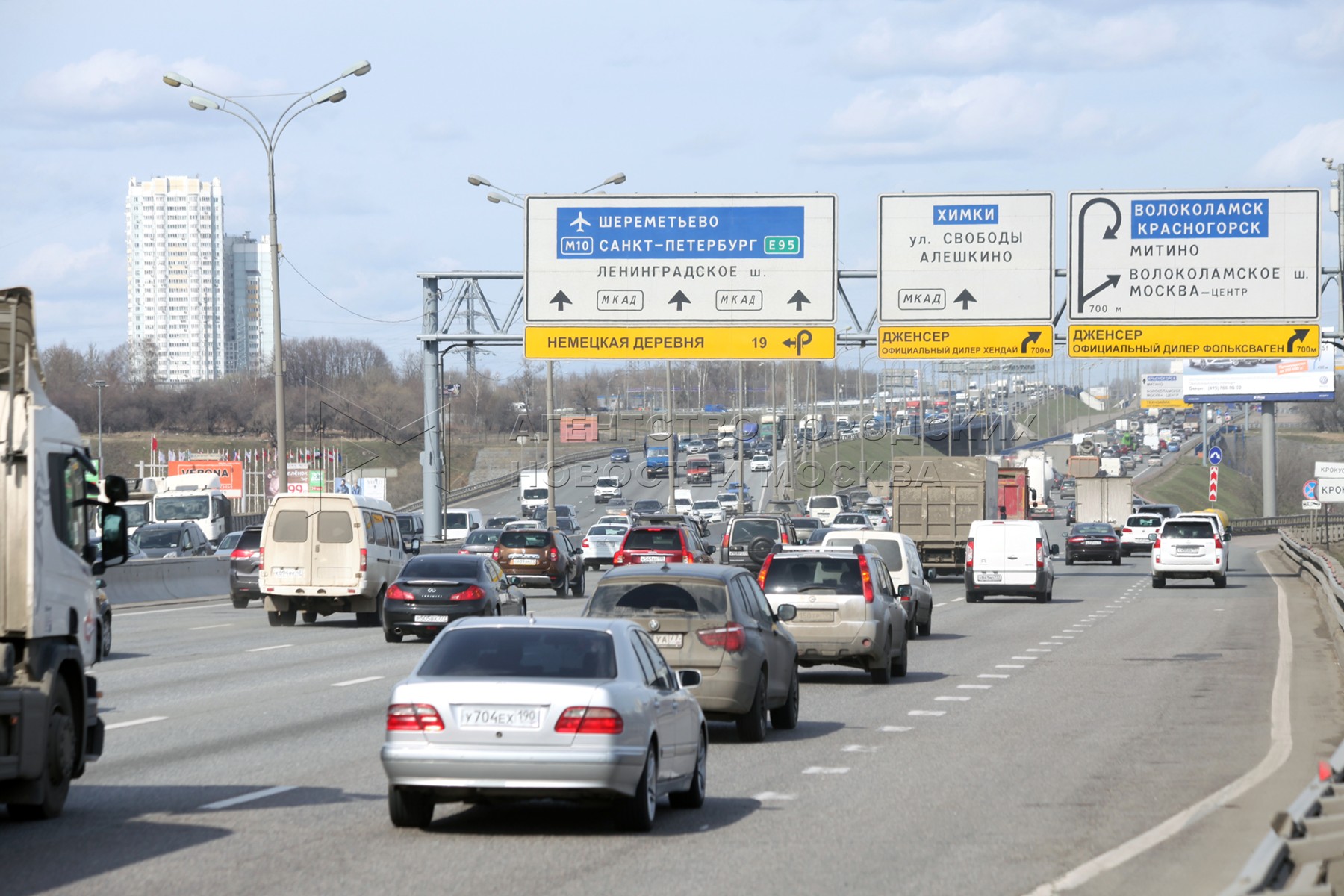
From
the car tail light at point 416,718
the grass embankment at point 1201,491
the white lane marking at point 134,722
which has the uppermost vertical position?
the car tail light at point 416,718

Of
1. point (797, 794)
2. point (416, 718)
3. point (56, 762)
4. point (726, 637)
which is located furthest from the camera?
point (726, 637)

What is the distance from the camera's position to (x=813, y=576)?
21.2 meters

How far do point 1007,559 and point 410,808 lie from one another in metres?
31.5

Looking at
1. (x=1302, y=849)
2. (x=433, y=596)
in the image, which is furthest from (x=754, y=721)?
(x=433, y=596)

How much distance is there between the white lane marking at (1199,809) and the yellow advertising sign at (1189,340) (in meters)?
17.6

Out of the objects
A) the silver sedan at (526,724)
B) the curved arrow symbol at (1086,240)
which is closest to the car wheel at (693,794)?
the silver sedan at (526,724)

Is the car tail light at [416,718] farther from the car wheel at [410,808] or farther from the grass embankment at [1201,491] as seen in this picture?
the grass embankment at [1201,491]

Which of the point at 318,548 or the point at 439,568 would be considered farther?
the point at 318,548

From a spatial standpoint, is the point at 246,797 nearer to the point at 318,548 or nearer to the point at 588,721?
the point at 588,721

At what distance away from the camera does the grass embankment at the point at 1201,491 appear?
138875 mm

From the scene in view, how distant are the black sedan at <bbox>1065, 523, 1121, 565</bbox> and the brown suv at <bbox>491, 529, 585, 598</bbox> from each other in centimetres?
2634

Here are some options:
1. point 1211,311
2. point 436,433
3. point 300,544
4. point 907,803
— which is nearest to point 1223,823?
point 907,803

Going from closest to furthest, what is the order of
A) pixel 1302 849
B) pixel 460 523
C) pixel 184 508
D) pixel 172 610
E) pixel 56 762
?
pixel 1302 849, pixel 56 762, pixel 172 610, pixel 184 508, pixel 460 523

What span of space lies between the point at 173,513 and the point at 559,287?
2737cm
